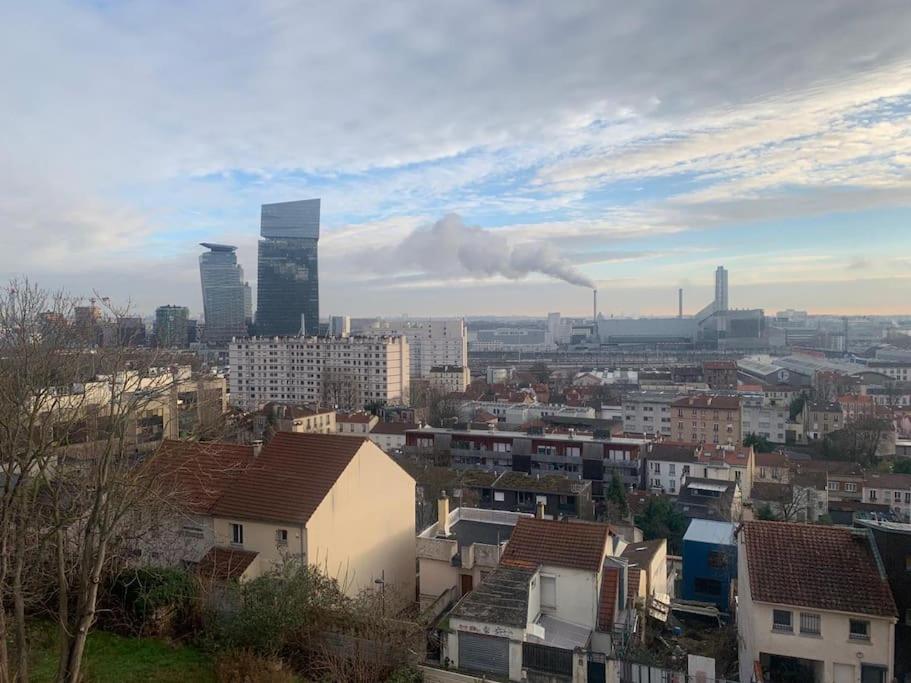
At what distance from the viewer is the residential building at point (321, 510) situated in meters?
8.69

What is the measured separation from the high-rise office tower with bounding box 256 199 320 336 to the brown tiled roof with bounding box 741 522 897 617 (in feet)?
294

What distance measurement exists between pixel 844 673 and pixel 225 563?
7326mm

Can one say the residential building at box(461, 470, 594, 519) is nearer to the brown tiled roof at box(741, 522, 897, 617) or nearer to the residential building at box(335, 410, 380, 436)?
the brown tiled roof at box(741, 522, 897, 617)

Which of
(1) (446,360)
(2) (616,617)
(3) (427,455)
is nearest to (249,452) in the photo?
(2) (616,617)

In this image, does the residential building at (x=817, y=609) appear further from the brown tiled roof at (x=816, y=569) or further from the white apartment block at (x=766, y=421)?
the white apartment block at (x=766, y=421)

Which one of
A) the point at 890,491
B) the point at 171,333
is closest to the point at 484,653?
the point at 171,333

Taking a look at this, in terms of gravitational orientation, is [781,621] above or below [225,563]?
below

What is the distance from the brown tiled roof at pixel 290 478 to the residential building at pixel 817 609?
5443 millimetres

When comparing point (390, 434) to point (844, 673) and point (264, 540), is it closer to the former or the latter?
point (264, 540)

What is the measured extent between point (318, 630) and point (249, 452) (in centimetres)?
395

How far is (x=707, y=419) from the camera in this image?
115ft

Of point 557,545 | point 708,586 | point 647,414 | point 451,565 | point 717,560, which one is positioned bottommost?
point 647,414

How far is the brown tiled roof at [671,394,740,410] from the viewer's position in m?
34.4

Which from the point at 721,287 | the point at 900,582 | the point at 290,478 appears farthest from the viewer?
the point at 721,287
